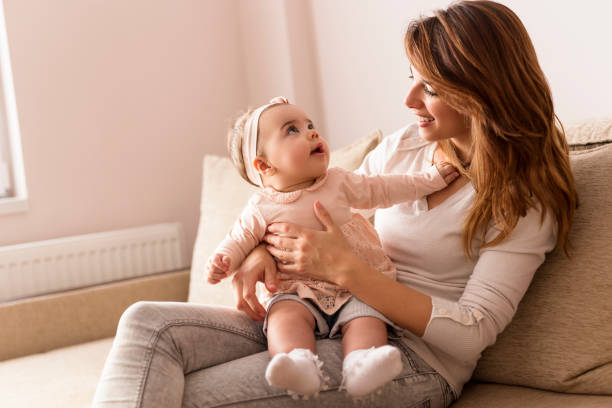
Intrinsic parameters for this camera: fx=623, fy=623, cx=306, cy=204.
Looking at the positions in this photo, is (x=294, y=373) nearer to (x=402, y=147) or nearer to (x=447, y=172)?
(x=447, y=172)

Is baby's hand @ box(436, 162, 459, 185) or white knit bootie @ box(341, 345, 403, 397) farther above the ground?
baby's hand @ box(436, 162, 459, 185)

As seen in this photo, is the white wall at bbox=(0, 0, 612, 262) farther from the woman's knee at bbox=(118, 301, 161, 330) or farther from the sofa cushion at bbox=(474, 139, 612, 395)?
the woman's knee at bbox=(118, 301, 161, 330)

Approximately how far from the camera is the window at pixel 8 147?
2.35m

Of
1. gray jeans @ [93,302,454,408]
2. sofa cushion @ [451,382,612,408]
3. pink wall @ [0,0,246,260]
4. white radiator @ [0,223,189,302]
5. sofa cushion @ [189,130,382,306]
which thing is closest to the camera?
gray jeans @ [93,302,454,408]

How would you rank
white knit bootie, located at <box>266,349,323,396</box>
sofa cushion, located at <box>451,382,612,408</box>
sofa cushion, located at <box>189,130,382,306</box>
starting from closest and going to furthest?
white knit bootie, located at <box>266,349,323,396</box>, sofa cushion, located at <box>451,382,612,408</box>, sofa cushion, located at <box>189,130,382,306</box>

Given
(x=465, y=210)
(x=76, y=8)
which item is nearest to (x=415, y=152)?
(x=465, y=210)

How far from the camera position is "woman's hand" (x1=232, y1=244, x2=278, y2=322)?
1.25 m

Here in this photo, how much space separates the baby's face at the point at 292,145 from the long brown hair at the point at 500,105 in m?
0.26

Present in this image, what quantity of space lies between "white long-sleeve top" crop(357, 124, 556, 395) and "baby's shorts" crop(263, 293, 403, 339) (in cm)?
8

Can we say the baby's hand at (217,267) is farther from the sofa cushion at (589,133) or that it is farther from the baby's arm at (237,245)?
the sofa cushion at (589,133)

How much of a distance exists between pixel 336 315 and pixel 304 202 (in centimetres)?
24

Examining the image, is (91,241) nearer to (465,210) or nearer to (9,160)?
(9,160)

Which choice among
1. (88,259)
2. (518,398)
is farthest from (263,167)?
(88,259)

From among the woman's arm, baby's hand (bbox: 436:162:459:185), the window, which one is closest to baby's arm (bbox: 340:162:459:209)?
baby's hand (bbox: 436:162:459:185)
